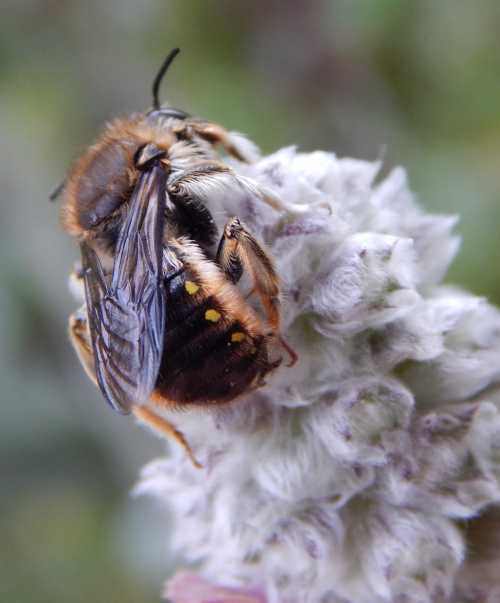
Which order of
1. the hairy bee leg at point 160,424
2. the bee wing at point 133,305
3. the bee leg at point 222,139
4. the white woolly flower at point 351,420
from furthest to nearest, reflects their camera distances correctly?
the bee leg at point 222,139, the hairy bee leg at point 160,424, the white woolly flower at point 351,420, the bee wing at point 133,305

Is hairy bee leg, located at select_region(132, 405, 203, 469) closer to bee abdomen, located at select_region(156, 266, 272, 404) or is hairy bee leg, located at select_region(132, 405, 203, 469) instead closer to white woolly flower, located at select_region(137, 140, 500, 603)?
white woolly flower, located at select_region(137, 140, 500, 603)

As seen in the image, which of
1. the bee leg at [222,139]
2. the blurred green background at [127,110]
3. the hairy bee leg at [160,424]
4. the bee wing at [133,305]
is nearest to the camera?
the bee wing at [133,305]

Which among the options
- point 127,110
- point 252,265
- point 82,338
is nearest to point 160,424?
point 82,338

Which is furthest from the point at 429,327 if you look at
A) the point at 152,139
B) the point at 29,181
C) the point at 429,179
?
the point at 29,181

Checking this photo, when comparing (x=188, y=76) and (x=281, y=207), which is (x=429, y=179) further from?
(x=281, y=207)

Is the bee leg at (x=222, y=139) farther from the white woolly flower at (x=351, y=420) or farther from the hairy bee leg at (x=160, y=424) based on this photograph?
the hairy bee leg at (x=160, y=424)

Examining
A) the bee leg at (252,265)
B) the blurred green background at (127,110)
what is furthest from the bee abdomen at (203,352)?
the blurred green background at (127,110)
